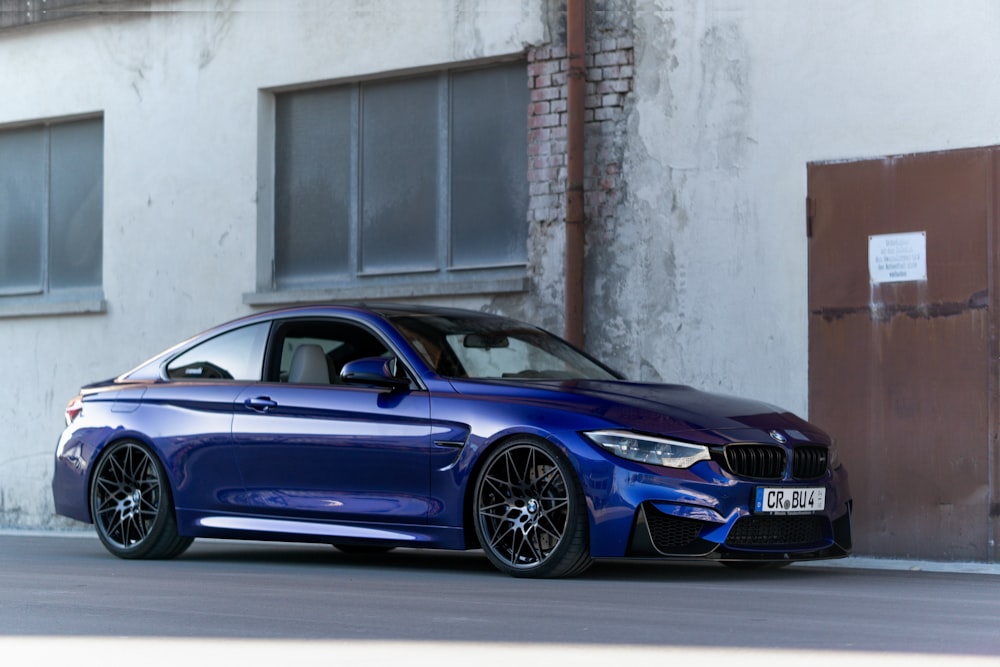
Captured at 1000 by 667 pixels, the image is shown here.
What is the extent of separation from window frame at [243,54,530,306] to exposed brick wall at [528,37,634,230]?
0.89 ft

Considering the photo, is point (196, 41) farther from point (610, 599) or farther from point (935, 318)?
point (610, 599)

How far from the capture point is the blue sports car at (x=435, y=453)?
8.22 metres

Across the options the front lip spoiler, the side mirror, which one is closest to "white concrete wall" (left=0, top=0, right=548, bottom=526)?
the side mirror

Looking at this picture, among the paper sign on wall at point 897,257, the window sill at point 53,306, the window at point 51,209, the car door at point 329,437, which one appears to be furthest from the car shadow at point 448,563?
the window at point 51,209

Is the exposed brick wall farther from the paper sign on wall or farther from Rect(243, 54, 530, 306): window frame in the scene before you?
the paper sign on wall

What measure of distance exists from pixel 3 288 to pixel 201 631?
11.2 m

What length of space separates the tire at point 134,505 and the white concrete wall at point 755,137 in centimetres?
373

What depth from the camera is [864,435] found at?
36.9 feet

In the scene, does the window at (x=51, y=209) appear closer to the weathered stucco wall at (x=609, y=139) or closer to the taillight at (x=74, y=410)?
the weathered stucco wall at (x=609, y=139)

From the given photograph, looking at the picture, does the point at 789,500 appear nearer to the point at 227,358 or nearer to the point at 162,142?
the point at 227,358

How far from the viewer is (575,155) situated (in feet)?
41.4

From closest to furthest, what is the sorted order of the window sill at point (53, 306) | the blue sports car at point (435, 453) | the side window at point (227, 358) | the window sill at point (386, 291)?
the blue sports car at point (435, 453) < the side window at point (227, 358) < the window sill at point (386, 291) < the window sill at point (53, 306)

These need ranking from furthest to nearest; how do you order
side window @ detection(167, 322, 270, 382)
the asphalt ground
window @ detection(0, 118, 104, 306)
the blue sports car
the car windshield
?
1. window @ detection(0, 118, 104, 306)
2. side window @ detection(167, 322, 270, 382)
3. the car windshield
4. the blue sports car
5. the asphalt ground

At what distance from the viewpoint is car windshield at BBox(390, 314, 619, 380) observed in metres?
9.28
